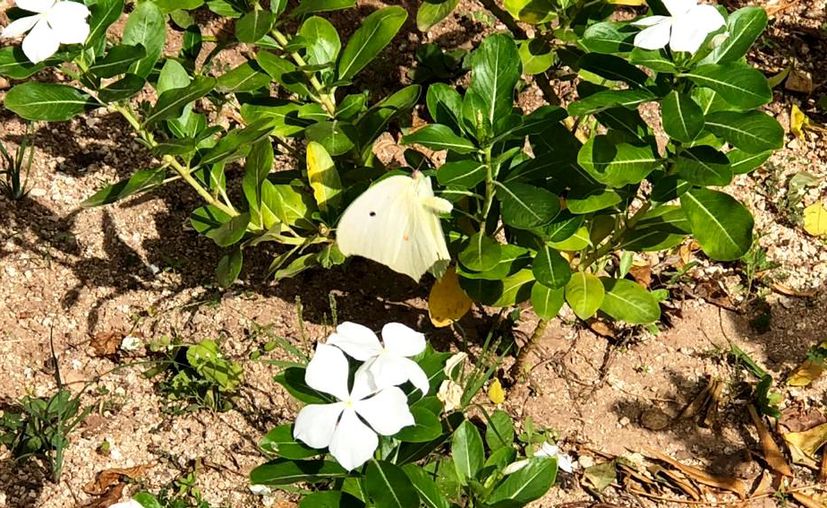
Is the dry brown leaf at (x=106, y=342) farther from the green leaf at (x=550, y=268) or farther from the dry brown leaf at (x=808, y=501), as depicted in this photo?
the dry brown leaf at (x=808, y=501)

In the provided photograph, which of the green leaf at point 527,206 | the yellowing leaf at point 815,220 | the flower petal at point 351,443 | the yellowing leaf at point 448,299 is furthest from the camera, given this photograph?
the yellowing leaf at point 815,220

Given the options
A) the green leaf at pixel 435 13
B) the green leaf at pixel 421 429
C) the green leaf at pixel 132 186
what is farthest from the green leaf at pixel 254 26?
the green leaf at pixel 421 429

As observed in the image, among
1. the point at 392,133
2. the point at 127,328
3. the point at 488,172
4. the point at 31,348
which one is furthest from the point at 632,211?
the point at 31,348

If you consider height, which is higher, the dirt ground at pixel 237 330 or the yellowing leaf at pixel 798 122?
the yellowing leaf at pixel 798 122

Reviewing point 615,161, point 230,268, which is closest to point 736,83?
point 615,161

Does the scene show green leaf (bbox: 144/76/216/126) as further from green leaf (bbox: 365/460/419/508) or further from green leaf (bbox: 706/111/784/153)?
green leaf (bbox: 706/111/784/153)

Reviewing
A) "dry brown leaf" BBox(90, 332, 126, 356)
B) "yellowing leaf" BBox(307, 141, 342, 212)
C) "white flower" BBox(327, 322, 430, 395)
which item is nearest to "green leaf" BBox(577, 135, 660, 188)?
"white flower" BBox(327, 322, 430, 395)
